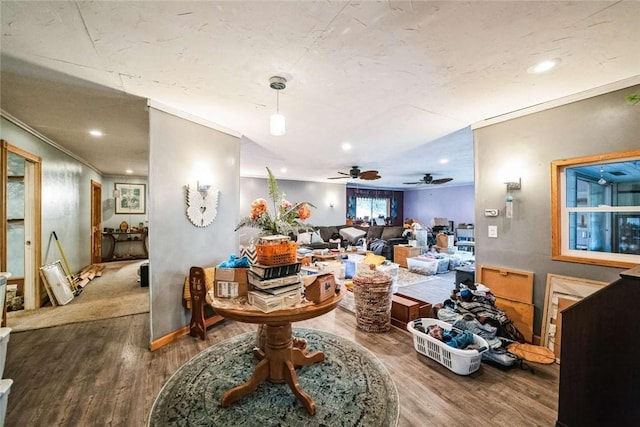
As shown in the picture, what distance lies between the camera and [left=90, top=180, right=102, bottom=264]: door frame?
20.5 ft

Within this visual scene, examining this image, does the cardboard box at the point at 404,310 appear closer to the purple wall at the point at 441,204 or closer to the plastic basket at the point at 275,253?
the plastic basket at the point at 275,253

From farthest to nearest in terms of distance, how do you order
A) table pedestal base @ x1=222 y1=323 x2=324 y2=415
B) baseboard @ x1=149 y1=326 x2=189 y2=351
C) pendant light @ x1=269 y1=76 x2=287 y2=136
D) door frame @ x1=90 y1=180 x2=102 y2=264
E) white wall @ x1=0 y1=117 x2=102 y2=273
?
door frame @ x1=90 y1=180 x2=102 y2=264
white wall @ x1=0 y1=117 x2=102 y2=273
baseboard @ x1=149 y1=326 x2=189 y2=351
pendant light @ x1=269 y1=76 x2=287 y2=136
table pedestal base @ x1=222 y1=323 x2=324 y2=415

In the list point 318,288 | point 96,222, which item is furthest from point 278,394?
point 96,222

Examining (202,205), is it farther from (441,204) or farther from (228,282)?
(441,204)

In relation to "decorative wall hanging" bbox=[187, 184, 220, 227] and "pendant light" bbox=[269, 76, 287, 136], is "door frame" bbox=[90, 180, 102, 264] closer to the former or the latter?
"decorative wall hanging" bbox=[187, 184, 220, 227]

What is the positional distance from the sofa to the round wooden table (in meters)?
5.00

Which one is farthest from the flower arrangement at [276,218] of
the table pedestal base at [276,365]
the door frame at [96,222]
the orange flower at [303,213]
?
the door frame at [96,222]

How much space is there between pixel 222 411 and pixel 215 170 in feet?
8.06

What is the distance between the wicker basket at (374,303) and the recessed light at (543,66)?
2.31m

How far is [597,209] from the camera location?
243 centimetres

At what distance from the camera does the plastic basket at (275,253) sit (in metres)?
1.66

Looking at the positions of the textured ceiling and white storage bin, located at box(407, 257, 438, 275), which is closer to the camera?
the textured ceiling

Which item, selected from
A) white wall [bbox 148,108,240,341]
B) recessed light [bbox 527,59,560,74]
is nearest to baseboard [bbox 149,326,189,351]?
white wall [bbox 148,108,240,341]

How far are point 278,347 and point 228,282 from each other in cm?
65
